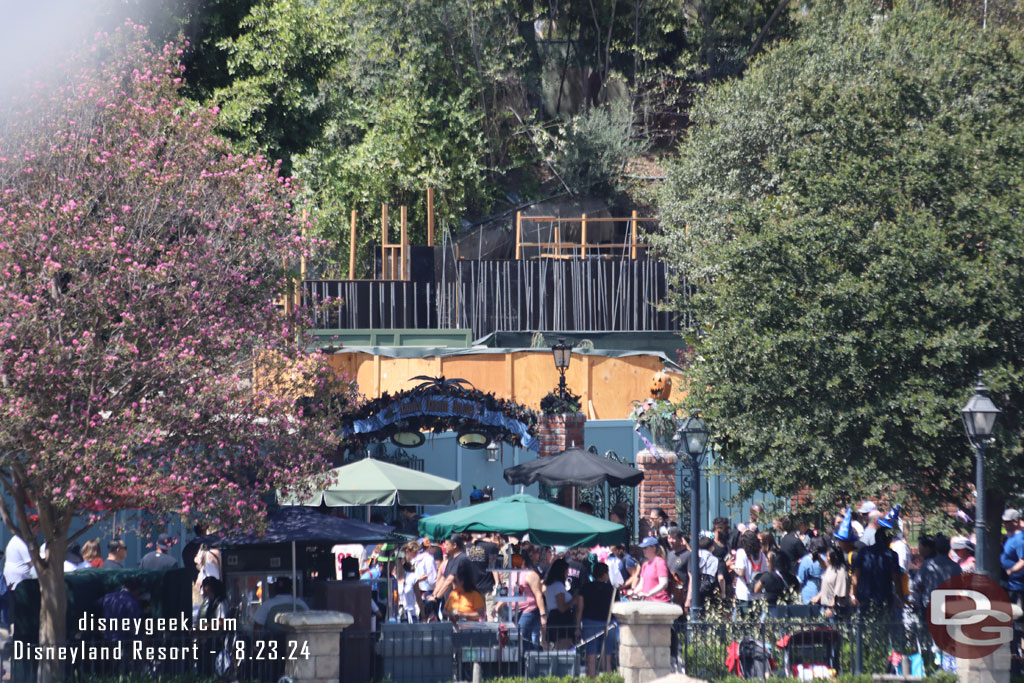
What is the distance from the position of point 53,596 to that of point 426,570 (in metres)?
5.64

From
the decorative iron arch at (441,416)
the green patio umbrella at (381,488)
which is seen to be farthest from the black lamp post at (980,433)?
the decorative iron arch at (441,416)

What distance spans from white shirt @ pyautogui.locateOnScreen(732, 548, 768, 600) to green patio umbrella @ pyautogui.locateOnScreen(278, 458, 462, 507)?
4.10m

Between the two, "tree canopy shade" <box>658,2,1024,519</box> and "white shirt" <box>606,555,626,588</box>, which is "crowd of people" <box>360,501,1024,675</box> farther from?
"tree canopy shade" <box>658,2,1024,519</box>

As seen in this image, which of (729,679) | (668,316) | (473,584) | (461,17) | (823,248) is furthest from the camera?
(461,17)

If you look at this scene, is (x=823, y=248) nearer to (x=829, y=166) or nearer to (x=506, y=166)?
(x=829, y=166)

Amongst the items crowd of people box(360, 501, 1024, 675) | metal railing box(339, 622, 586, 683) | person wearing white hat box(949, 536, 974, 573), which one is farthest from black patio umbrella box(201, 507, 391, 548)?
person wearing white hat box(949, 536, 974, 573)

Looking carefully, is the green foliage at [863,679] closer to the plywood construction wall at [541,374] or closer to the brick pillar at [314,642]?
the brick pillar at [314,642]

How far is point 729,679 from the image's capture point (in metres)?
12.9

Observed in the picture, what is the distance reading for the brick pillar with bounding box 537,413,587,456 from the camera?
72.2ft

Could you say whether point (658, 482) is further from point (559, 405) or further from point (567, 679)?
point (567, 679)

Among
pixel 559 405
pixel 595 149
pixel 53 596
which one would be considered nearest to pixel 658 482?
pixel 559 405

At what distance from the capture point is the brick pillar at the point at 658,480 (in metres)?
21.7

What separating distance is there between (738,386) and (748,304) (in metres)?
1.08

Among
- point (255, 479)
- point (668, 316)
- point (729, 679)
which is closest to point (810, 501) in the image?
point (729, 679)
